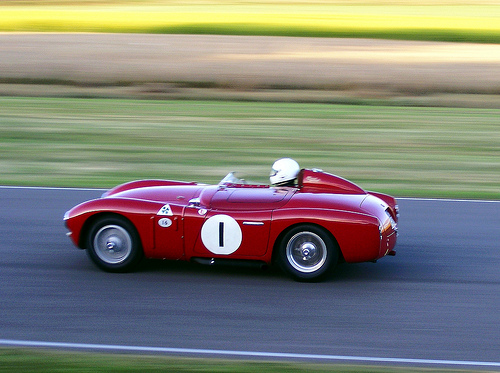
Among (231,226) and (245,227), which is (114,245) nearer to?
(231,226)

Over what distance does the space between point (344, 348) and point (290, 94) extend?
1474 centimetres

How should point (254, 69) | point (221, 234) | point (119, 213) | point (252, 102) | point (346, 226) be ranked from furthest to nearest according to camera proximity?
point (254, 69), point (252, 102), point (119, 213), point (221, 234), point (346, 226)

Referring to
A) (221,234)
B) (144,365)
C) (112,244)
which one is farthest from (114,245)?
(144,365)

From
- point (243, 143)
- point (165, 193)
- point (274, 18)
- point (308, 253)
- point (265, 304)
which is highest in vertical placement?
point (274, 18)

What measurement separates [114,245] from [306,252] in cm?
167

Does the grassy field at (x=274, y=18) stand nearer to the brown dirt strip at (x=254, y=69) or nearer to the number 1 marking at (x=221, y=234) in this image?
the brown dirt strip at (x=254, y=69)

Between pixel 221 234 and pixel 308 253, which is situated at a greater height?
pixel 221 234

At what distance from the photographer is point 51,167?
12164 mm

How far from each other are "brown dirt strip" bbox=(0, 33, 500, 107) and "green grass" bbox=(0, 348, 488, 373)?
569 inches

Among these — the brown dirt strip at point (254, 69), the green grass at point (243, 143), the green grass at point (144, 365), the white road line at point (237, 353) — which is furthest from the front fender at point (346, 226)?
the brown dirt strip at point (254, 69)

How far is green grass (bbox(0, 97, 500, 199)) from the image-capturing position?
460 inches

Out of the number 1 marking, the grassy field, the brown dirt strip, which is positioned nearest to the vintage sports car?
the number 1 marking

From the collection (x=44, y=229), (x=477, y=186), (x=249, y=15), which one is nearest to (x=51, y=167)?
(x=44, y=229)

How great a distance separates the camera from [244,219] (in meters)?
6.52
